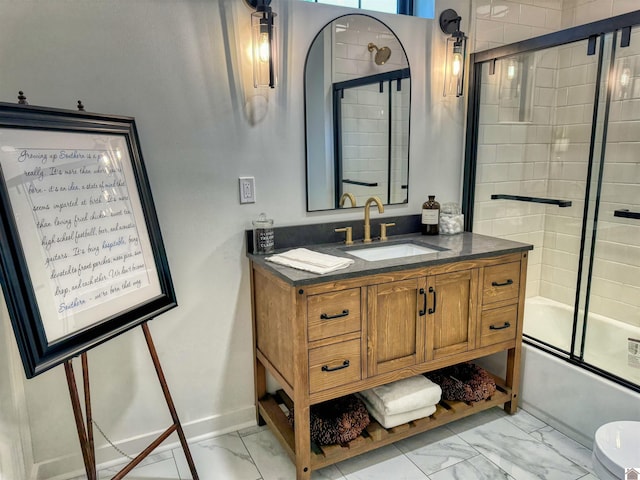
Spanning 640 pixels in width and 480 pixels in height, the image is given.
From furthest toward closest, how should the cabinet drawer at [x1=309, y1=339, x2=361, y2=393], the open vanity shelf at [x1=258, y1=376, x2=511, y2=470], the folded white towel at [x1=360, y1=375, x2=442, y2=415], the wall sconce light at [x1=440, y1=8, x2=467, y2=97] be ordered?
the wall sconce light at [x1=440, y1=8, x2=467, y2=97] < the folded white towel at [x1=360, y1=375, x2=442, y2=415] < the open vanity shelf at [x1=258, y1=376, x2=511, y2=470] < the cabinet drawer at [x1=309, y1=339, x2=361, y2=393]

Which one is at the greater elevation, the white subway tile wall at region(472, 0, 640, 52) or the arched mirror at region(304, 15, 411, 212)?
the white subway tile wall at region(472, 0, 640, 52)

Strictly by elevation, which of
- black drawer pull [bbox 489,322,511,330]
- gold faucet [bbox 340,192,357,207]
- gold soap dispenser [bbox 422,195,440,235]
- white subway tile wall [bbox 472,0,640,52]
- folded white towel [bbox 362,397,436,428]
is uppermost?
white subway tile wall [bbox 472,0,640,52]

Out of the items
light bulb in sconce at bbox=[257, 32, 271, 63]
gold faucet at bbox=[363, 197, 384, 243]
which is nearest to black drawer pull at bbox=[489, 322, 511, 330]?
gold faucet at bbox=[363, 197, 384, 243]

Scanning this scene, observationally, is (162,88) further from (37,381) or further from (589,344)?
(589,344)

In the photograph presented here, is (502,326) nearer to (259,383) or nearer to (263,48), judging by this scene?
(259,383)

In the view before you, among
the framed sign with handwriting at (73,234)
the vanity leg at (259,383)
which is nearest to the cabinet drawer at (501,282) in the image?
the vanity leg at (259,383)

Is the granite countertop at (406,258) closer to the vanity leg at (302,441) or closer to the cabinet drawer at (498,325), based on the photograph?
the cabinet drawer at (498,325)

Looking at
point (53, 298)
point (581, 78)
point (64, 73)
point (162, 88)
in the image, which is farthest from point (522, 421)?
point (64, 73)

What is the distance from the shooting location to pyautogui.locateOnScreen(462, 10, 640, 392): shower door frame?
6.69 feet

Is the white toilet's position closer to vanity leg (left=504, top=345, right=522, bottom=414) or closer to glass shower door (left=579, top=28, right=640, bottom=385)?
glass shower door (left=579, top=28, right=640, bottom=385)

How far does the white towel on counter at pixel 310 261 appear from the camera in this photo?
6.02 ft

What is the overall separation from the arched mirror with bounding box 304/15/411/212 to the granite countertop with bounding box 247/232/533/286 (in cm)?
25

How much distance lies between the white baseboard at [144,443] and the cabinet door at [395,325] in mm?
795

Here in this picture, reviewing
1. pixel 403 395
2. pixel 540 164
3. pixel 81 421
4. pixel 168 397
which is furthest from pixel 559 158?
pixel 81 421
